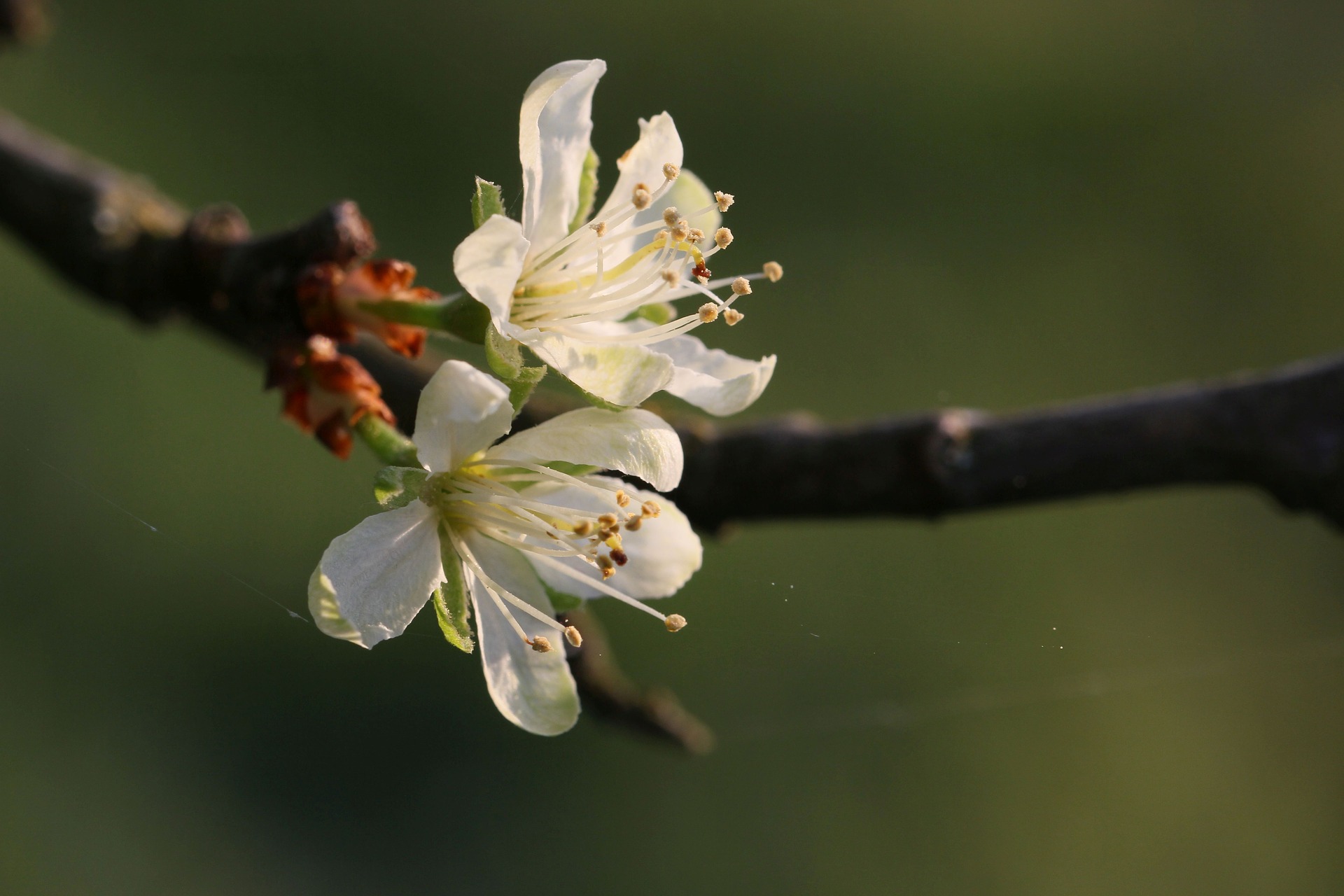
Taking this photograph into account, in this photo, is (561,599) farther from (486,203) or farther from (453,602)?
(486,203)

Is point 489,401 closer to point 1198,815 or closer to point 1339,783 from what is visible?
point 1198,815

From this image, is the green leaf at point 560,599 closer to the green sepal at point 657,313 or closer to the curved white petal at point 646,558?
the curved white petal at point 646,558

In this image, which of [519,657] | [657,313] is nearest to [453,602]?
[519,657]

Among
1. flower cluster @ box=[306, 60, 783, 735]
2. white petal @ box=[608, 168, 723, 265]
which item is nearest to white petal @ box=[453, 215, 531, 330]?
flower cluster @ box=[306, 60, 783, 735]

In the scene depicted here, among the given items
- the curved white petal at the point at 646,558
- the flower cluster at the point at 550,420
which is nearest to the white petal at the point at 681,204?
the flower cluster at the point at 550,420

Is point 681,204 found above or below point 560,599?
above

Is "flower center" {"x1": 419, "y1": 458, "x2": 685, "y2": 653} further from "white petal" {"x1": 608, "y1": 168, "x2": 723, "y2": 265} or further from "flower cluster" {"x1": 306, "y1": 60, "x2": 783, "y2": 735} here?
"white petal" {"x1": 608, "y1": 168, "x2": 723, "y2": 265}
